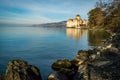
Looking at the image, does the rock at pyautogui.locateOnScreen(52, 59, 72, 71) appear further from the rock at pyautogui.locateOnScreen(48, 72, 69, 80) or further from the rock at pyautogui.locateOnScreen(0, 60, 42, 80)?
the rock at pyautogui.locateOnScreen(0, 60, 42, 80)

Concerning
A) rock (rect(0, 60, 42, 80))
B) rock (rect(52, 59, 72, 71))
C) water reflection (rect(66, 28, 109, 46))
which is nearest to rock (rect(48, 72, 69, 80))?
rock (rect(0, 60, 42, 80))

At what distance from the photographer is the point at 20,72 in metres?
14.9

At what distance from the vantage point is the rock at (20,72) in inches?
573

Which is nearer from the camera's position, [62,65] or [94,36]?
[62,65]

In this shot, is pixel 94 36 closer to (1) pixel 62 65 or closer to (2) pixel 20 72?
(1) pixel 62 65

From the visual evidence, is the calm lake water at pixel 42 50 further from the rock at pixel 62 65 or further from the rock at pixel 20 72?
the rock at pixel 20 72

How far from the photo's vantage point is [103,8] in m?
82.9

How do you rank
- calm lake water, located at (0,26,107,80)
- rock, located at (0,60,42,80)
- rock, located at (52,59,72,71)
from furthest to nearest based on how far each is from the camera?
calm lake water, located at (0,26,107,80)
rock, located at (52,59,72,71)
rock, located at (0,60,42,80)

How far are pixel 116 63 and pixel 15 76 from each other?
27.1 feet

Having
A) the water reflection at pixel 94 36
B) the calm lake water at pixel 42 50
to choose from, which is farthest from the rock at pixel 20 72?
the water reflection at pixel 94 36

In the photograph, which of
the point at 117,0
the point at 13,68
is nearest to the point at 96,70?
the point at 13,68

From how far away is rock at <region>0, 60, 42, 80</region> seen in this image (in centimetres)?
1454

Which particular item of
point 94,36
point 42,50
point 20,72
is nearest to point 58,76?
Answer: point 20,72

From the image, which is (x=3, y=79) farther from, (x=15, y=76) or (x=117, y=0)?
(x=117, y=0)
